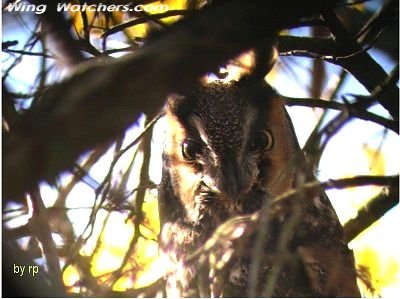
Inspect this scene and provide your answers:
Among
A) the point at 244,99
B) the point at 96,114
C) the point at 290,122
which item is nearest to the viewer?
the point at 96,114

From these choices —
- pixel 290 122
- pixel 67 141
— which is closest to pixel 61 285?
pixel 67 141

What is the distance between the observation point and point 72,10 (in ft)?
4.26

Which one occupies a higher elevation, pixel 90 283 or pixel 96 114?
pixel 96 114

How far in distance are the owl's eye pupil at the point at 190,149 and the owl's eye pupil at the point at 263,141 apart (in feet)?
0.42

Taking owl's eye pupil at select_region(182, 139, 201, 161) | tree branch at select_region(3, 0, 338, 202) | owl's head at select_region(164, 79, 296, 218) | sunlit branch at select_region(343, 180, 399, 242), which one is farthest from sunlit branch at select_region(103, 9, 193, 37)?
sunlit branch at select_region(343, 180, 399, 242)

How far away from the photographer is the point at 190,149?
1.36m

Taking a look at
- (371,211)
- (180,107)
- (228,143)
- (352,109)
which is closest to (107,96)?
(352,109)

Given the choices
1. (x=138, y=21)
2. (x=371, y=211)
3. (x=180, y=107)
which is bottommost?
(x=371, y=211)

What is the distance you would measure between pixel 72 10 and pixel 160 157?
0.44 metres

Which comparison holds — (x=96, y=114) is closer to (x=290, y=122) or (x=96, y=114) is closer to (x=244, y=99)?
(x=244, y=99)

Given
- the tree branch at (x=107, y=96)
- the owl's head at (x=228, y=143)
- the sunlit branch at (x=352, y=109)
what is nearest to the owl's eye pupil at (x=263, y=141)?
the owl's head at (x=228, y=143)

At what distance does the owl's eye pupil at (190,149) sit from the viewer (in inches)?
53.1

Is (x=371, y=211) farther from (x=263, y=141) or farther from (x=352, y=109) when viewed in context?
(x=352, y=109)

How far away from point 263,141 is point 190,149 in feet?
0.55
